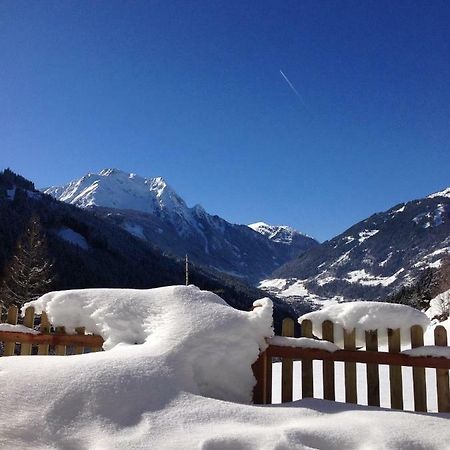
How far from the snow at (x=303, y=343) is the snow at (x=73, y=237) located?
82769 mm

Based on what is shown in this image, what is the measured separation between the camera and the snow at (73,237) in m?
84.0

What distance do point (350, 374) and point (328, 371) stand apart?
203 mm

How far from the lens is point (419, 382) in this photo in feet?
12.8

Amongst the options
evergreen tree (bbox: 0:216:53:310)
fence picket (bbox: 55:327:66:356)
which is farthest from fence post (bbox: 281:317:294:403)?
evergreen tree (bbox: 0:216:53:310)

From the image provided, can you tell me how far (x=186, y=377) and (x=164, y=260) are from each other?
11097cm

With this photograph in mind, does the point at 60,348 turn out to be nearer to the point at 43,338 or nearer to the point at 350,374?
the point at 43,338

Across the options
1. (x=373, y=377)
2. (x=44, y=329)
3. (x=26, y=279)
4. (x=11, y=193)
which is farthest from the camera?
(x=11, y=193)

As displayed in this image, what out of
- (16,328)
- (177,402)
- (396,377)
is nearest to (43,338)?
(16,328)

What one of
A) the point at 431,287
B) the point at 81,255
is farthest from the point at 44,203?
the point at 431,287

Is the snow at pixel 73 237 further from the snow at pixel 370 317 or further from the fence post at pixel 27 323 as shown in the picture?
the snow at pixel 370 317

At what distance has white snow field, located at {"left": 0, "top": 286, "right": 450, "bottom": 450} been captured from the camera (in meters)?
2.79

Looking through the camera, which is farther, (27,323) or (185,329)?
(27,323)

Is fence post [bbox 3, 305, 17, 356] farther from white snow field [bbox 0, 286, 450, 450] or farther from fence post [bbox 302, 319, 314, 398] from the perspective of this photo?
fence post [bbox 302, 319, 314, 398]

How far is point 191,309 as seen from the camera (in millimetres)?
4055
